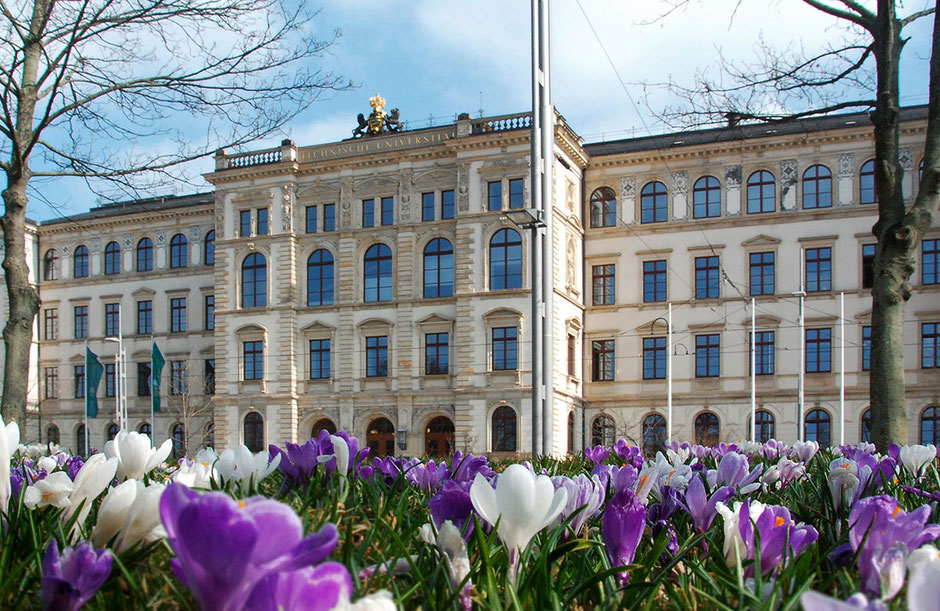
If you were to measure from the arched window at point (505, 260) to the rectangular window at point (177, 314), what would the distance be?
46.7 ft

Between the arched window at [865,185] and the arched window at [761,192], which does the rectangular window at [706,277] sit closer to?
the arched window at [761,192]

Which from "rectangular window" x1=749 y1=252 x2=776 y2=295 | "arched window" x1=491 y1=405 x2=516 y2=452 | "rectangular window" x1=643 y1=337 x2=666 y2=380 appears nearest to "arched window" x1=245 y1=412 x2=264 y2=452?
"arched window" x1=491 y1=405 x2=516 y2=452

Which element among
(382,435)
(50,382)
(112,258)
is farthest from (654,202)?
(50,382)

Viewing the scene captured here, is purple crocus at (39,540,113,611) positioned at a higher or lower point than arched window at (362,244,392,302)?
lower

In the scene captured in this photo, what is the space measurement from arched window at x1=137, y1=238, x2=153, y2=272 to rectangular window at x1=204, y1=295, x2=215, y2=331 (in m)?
3.28

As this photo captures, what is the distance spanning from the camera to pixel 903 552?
115 centimetres

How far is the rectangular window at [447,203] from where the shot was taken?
1326 inches

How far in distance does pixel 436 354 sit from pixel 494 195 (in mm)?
5804

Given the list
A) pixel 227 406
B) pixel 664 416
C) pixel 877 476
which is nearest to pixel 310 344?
pixel 227 406

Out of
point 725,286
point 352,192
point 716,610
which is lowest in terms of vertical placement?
point 716,610

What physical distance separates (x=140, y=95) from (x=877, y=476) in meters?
8.33

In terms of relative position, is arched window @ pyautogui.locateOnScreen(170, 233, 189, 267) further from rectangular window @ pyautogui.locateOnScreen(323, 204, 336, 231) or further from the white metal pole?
the white metal pole

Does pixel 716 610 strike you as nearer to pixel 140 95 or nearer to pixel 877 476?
pixel 877 476

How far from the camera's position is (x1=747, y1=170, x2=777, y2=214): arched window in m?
32.5
